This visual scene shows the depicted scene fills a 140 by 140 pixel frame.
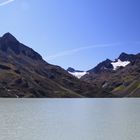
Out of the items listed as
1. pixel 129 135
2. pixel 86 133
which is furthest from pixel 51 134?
pixel 129 135

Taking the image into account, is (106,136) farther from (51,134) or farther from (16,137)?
(16,137)

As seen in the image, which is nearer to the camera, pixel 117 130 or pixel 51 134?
pixel 51 134

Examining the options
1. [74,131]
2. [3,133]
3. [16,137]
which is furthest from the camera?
[74,131]

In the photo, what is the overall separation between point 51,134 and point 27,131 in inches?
187

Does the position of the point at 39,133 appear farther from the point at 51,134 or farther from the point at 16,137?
the point at 16,137

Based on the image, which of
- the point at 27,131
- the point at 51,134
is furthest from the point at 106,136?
the point at 27,131

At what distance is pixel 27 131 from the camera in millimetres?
56844

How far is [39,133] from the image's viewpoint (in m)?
55.3

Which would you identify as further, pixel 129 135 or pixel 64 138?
pixel 129 135

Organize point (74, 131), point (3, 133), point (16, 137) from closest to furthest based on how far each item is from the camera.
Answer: point (16, 137)
point (3, 133)
point (74, 131)

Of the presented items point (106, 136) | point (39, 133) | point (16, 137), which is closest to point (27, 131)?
point (39, 133)

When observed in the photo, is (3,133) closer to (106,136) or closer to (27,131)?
(27,131)

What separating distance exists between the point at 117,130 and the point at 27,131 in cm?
1529

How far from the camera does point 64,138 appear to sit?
50000 millimetres
